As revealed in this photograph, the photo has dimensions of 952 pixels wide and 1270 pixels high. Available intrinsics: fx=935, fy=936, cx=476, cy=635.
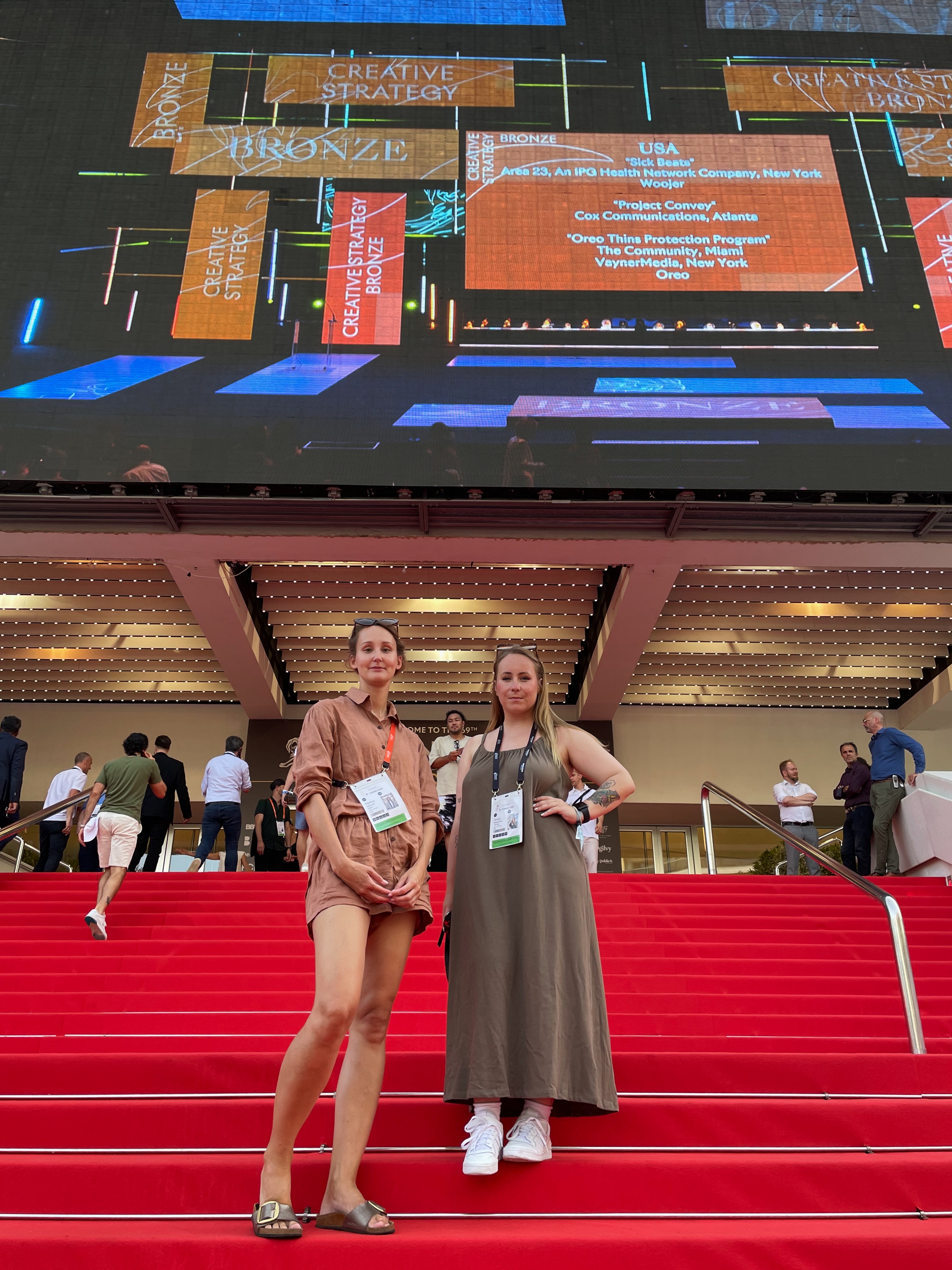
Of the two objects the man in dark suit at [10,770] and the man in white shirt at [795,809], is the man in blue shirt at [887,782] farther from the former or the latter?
the man in dark suit at [10,770]

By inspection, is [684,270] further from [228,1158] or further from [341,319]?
[228,1158]

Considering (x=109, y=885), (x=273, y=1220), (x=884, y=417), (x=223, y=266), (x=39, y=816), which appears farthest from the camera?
(x=223, y=266)

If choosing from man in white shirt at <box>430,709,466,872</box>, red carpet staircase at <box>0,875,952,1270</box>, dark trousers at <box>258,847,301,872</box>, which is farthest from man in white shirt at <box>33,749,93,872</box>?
man in white shirt at <box>430,709,466,872</box>

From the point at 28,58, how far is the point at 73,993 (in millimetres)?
11675

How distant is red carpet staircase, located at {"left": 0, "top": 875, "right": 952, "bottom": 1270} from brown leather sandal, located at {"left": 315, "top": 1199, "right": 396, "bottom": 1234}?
0.15 ft

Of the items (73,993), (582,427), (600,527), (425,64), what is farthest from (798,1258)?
(425,64)

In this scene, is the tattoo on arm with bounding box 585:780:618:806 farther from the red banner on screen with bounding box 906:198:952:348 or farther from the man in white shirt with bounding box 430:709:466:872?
the red banner on screen with bounding box 906:198:952:348

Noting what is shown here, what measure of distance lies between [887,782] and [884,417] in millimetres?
3662

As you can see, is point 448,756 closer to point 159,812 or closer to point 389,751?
point 159,812

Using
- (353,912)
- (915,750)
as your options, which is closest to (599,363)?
(915,750)

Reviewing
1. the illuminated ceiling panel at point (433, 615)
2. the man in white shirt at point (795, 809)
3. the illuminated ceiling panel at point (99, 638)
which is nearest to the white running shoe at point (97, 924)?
the man in white shirt at point (795, 809)

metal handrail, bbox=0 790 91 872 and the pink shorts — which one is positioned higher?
metal handrail, bbox=0 790 91 872

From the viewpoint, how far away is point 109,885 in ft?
19.6

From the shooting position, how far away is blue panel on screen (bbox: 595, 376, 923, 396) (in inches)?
375
